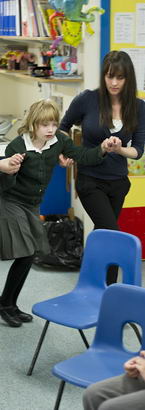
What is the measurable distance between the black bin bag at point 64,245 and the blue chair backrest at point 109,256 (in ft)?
4.74

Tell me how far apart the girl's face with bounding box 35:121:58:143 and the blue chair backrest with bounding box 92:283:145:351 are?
1.07 metres

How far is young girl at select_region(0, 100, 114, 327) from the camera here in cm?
309

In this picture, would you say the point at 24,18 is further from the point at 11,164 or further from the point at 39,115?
the point at 11,164

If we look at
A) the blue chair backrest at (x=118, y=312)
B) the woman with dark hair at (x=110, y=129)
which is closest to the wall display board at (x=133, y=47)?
the woman with dark hair at (x=110, y=129)

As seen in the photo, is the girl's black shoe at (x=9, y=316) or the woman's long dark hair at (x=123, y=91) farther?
the girl's black shoe at (x=9, y=316)

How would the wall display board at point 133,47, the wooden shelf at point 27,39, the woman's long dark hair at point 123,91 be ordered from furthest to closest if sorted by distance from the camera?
the wooden shelf at point 27,39 < the wall display board at point 133,47 < the woman's long dark hair at point 123,91

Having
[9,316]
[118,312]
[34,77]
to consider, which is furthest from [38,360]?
[34,77]

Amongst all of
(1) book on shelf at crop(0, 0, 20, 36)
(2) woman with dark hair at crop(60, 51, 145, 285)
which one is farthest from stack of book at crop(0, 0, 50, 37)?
(2) woman with dark hair at crop(60, 51, 145, 285)

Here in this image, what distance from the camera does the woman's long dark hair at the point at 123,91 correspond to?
3193mm

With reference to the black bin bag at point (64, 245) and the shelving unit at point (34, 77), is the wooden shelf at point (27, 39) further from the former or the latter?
the black bin bag at point (64, 245)

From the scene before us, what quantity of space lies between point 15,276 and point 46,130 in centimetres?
74

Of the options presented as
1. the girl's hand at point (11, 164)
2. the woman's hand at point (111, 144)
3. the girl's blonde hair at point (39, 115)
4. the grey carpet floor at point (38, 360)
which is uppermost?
the girl's blonde hair at point (39, 115)

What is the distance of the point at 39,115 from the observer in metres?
3.06

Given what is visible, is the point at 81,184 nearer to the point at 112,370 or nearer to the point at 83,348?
the point at 83,348
